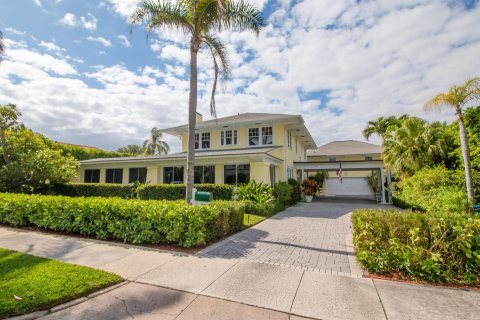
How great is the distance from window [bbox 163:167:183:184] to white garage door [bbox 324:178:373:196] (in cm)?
1970

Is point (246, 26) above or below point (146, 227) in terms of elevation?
above

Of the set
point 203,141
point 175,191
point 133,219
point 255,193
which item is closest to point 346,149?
point 203,141

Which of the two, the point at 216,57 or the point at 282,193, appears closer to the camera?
the point at 216,57

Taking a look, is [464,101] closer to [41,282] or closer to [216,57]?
[216,57]

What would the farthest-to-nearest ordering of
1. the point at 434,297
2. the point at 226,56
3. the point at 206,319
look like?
the point at 226,56
the point at 434,297
the point at 206,319

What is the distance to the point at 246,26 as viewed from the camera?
359 inches

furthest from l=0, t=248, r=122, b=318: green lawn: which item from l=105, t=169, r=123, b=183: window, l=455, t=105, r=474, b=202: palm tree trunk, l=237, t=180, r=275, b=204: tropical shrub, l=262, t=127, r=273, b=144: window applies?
l=105, t=169, r=123, b=183: window

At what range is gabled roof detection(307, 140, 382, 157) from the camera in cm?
3019

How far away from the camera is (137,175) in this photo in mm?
19859

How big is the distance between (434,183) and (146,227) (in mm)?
13403

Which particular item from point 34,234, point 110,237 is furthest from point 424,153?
point 34,234

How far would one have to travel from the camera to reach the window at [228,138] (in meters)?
20.4

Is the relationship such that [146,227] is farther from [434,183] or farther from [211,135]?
[211,135]

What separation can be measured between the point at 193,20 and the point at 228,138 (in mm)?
12262
